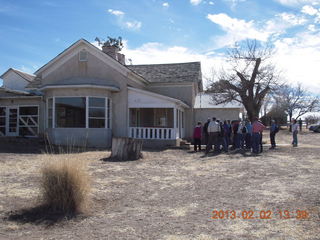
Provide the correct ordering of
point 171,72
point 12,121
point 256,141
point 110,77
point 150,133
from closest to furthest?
point 256,141
point 110,77
point 150,133
point 12,121
point 171,72

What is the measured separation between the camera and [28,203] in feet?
19.1

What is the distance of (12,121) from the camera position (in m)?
20.0

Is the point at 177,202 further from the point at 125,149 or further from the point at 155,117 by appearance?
the point at 155,117

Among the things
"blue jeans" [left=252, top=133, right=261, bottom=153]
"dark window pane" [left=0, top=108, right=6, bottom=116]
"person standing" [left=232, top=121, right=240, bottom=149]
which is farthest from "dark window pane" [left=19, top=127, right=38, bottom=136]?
"blue jeans" [left=252, top=133, right=261, bottom=153]

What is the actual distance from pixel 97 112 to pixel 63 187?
11.7m

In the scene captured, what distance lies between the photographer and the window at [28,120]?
19.6m

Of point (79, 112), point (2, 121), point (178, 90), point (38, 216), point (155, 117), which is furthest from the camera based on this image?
point (155, 117)

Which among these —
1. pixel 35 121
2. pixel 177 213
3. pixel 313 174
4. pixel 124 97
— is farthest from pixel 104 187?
pixel 35 121

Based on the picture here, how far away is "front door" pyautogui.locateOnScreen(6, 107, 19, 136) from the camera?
20.0 m

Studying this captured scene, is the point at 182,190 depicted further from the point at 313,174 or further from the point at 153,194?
the point at 313,174

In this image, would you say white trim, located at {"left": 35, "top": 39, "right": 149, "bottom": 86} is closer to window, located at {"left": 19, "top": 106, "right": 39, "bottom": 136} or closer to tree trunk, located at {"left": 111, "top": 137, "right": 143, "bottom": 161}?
window, located at {"left": 19, "top": 106, "right": 39, "bottom": 136}

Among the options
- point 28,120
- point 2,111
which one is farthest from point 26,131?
point 2,111

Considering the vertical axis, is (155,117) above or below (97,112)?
below

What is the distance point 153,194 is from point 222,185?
185cm
